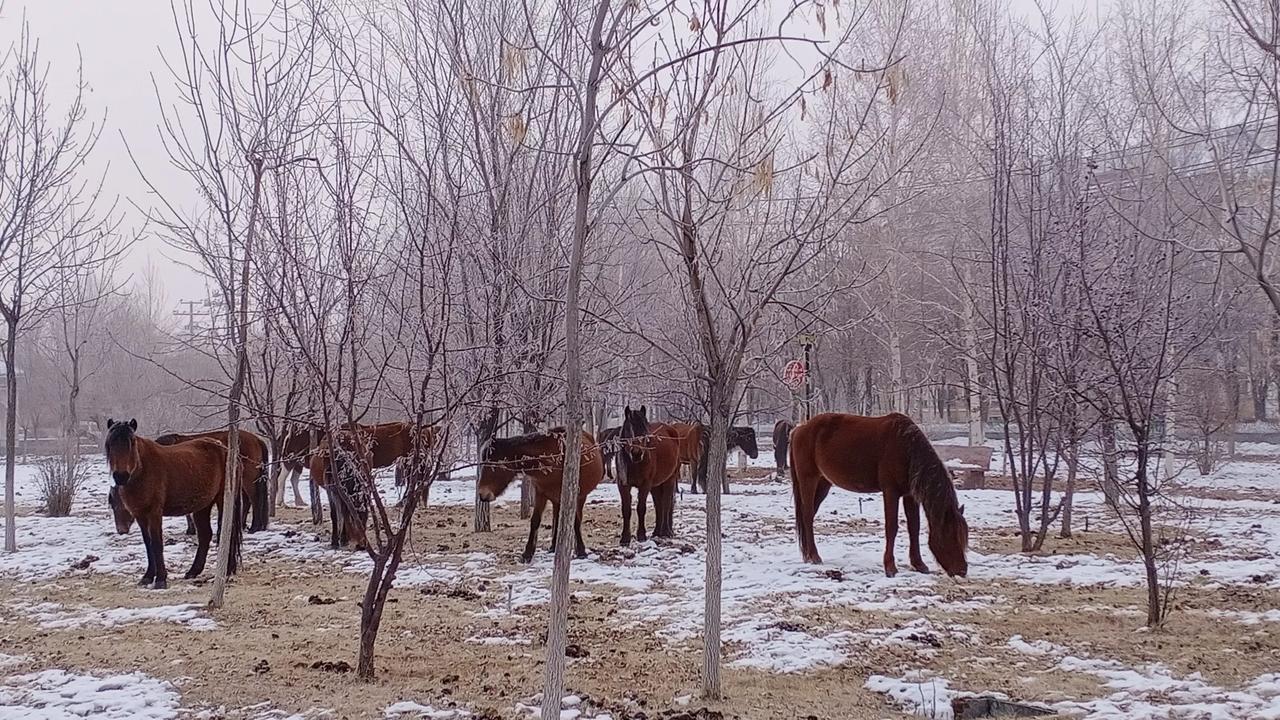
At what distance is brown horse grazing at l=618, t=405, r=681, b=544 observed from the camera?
10982mm

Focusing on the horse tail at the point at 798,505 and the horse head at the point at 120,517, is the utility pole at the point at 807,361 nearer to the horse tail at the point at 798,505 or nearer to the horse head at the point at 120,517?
the horse tail at the point at 798,505

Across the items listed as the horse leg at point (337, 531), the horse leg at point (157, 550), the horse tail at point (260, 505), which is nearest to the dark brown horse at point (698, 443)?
the horse leg at point (337, 531)

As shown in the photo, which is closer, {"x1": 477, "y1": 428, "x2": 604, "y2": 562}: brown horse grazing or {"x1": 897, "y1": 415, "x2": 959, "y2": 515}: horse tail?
{"x1": 897, "y1": 415, "x2": 959, "y2": 515}: horse tail

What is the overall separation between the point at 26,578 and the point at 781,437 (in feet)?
58.4

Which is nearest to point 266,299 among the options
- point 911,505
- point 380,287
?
point 380,287

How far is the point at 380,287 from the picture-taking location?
6.40 meters

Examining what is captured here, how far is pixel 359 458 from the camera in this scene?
18.2 ft

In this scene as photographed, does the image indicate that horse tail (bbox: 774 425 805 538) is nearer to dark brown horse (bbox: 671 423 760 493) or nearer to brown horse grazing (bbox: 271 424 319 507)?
dark brown horse (bbox: 671 423 760 493)

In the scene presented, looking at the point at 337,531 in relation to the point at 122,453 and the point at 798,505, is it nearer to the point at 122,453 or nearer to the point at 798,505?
the point at 122,453

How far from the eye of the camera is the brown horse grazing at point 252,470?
10691 millimetres

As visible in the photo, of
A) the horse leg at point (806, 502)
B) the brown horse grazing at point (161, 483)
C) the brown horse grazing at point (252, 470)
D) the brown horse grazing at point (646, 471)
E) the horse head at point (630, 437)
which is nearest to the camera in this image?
the brown horse grazing at point (161, 483)

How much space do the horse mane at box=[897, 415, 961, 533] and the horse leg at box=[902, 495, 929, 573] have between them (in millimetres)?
147

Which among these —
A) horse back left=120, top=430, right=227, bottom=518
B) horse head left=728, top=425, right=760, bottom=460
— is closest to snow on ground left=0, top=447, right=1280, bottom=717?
horse back left=120, top=430, right=227, bottom=518

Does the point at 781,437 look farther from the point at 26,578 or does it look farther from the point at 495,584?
the point at 26,578
